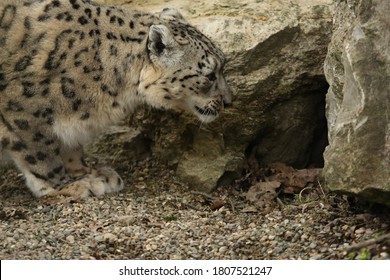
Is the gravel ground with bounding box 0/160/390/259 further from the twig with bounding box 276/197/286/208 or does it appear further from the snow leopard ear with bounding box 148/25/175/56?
the snow leopard ear with bounding box 148/25/175/56

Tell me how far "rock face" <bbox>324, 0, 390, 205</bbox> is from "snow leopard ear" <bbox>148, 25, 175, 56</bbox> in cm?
200

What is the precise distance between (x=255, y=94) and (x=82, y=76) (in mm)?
1672

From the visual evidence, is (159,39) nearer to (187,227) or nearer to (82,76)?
(82,76)

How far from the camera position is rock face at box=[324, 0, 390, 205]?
570 centimetres

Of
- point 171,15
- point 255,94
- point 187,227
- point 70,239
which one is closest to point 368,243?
point 187,227

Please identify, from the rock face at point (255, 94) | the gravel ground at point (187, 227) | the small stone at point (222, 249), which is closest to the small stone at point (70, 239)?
the gravel ground at point (187, 227)

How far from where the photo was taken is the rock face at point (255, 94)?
8016 millimetres

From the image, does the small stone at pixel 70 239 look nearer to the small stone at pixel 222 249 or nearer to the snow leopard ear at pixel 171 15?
the small stone at pixel 222 249

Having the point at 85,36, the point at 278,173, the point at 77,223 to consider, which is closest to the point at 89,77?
the point at 85,36

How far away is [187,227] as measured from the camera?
6801mm

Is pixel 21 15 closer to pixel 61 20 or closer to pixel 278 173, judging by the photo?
pixel 61 20
